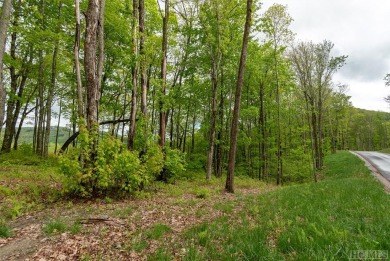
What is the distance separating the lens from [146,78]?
11914 millimetres

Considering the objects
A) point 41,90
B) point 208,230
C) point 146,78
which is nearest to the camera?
point 208,230

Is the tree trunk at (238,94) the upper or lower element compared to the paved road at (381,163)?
upper

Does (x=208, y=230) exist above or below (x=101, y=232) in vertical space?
above

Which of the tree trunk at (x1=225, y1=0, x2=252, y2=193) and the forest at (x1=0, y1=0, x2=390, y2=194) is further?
the tree trunk at (x1=225, y1=0, x2=252, y2=193)

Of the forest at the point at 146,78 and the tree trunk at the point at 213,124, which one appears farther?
the tree trunk at the point at 213,124

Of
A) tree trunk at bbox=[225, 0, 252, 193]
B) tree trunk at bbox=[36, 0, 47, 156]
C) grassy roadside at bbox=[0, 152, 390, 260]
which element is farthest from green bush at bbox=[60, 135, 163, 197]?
tree trunk at bbox=[36, 0, 47, 156]

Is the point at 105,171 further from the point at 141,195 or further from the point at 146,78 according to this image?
the point at 146,78

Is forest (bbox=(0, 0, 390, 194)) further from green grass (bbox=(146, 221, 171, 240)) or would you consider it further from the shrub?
green grass (bbox=(146, 221, 171, 240))

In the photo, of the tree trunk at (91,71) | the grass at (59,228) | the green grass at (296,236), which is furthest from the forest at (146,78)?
the green grass at (296,236)

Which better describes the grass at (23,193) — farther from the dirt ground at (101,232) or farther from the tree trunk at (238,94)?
the tree trunk at (238,94)

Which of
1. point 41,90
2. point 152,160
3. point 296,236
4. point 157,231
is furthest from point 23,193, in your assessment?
point 41,90

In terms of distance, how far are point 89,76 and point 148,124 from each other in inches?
141

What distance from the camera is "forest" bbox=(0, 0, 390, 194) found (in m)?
8.73

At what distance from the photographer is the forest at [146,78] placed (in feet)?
28.6
